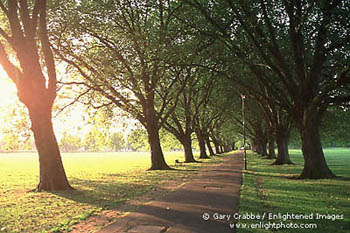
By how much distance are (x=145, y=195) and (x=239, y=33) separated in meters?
12.8


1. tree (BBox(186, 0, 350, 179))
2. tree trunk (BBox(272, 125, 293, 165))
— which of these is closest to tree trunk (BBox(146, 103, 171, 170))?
tree (BBox(186, 0, 350, 179))

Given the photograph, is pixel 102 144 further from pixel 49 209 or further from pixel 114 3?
pixel 49 209

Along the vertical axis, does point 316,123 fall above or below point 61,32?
below

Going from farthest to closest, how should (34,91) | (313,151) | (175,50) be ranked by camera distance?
1. (175,50)
2. (313,151)
3. (34,91)

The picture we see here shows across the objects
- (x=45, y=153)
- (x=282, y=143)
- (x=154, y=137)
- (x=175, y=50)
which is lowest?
(x=282, y=143)

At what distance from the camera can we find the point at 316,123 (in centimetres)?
1875

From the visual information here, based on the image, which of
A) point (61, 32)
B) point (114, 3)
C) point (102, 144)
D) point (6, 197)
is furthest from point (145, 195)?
point (102, 144)

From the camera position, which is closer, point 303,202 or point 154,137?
point 303,202

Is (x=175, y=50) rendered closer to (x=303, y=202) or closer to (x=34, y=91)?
(x=34, y=91)

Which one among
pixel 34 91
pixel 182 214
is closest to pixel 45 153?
pixel 34 91

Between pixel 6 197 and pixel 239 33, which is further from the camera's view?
pixel 239 33

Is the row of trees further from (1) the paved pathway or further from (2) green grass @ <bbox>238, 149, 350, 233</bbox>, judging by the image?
(1) the paved pathway

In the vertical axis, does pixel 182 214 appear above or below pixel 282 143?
below

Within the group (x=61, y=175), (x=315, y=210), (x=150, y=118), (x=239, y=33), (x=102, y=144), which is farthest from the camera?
(x=102, y=144)
